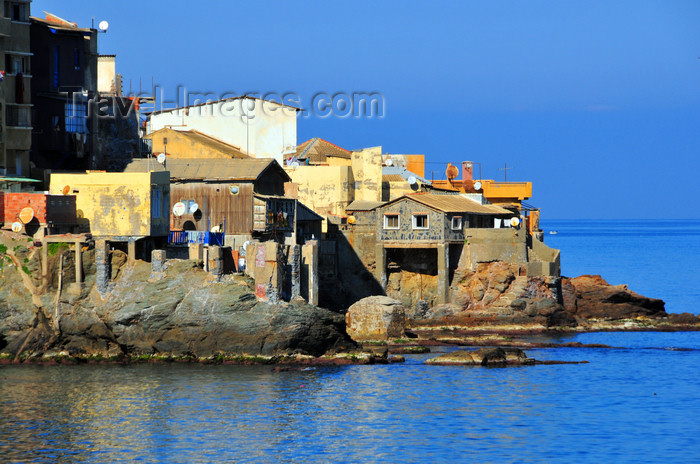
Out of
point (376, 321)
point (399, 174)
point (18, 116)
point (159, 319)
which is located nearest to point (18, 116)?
point (18, 116)

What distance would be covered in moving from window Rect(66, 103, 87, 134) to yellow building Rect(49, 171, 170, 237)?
909cm

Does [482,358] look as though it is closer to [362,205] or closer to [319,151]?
[362,205]

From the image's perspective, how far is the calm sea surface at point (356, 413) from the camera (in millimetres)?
46125

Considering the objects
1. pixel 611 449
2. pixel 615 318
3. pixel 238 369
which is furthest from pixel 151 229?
pixel 615 318

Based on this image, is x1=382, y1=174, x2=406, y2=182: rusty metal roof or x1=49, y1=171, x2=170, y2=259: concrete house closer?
x1=49, y1=171, x2=170, y2=259: concrete house

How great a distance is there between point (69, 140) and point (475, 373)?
3180cm

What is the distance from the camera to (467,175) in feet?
335

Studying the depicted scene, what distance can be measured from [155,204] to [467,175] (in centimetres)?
4083

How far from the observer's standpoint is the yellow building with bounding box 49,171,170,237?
67.0 meters

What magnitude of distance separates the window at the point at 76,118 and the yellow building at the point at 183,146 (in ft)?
41.9

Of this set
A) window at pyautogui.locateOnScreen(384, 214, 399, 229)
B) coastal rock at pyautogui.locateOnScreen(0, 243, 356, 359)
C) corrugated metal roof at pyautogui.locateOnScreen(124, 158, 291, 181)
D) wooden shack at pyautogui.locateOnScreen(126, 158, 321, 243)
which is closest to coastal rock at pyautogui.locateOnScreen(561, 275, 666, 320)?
window at pyautogui.locateOnScreen(384, 214, 399, 229)

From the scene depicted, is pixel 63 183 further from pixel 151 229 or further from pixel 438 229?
pixel 438 229

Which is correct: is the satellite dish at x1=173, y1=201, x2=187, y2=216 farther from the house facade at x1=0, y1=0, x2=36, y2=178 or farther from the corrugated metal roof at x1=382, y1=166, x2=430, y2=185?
the corrugated metal roof at x1=382, y1=166, x2=430, y2=185

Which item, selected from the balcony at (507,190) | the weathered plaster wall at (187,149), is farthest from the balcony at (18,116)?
the balcony at (507,190)
